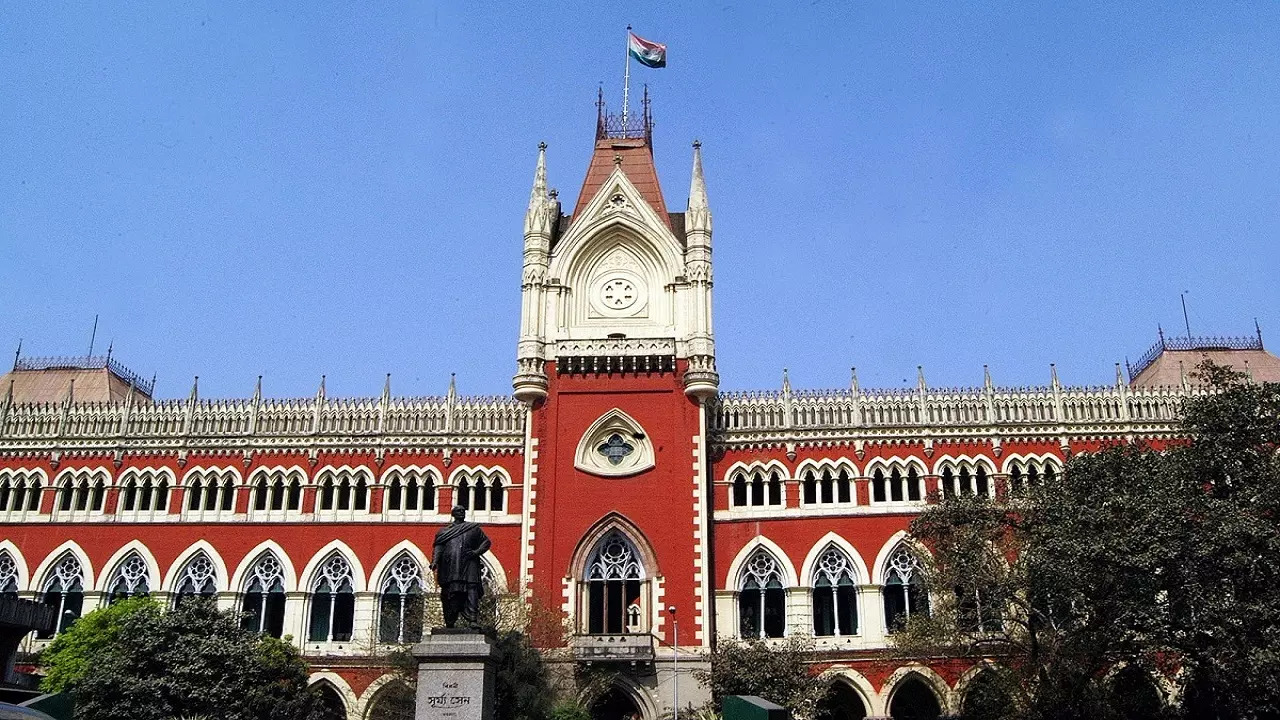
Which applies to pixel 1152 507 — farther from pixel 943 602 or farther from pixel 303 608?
pixel 303 608

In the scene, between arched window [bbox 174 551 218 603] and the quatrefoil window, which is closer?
the quatrefoil window

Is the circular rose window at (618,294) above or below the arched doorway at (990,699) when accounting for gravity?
above

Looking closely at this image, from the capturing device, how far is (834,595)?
39938mm

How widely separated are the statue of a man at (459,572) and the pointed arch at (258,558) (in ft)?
74.9

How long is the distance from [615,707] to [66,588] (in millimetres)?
20575

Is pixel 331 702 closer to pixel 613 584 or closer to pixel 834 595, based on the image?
pixel 613 584

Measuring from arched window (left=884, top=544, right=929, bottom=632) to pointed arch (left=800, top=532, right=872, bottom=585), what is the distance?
0.83 meters

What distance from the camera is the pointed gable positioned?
4491 cm

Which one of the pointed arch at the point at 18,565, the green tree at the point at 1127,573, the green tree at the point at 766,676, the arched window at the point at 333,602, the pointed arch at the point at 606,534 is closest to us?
the green tree at the point at 1127,573

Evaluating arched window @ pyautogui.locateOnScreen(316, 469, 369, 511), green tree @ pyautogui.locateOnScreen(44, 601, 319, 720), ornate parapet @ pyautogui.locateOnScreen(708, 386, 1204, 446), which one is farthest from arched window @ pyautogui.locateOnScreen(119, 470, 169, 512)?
ornate parapet @ pyautogui.locateOnScreen(708, 386, 1204, 446)

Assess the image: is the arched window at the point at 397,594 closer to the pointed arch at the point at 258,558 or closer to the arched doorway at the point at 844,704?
the pointed arch at the point at 258,558

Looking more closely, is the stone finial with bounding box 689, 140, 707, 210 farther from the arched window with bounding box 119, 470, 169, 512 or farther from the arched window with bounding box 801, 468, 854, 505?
the arched window with bounding box 119, 470, 169, 512

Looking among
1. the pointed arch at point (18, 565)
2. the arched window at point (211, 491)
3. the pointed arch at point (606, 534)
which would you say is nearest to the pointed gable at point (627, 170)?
the pointed arch at point (606, 534)

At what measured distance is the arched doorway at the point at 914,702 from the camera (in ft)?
127
